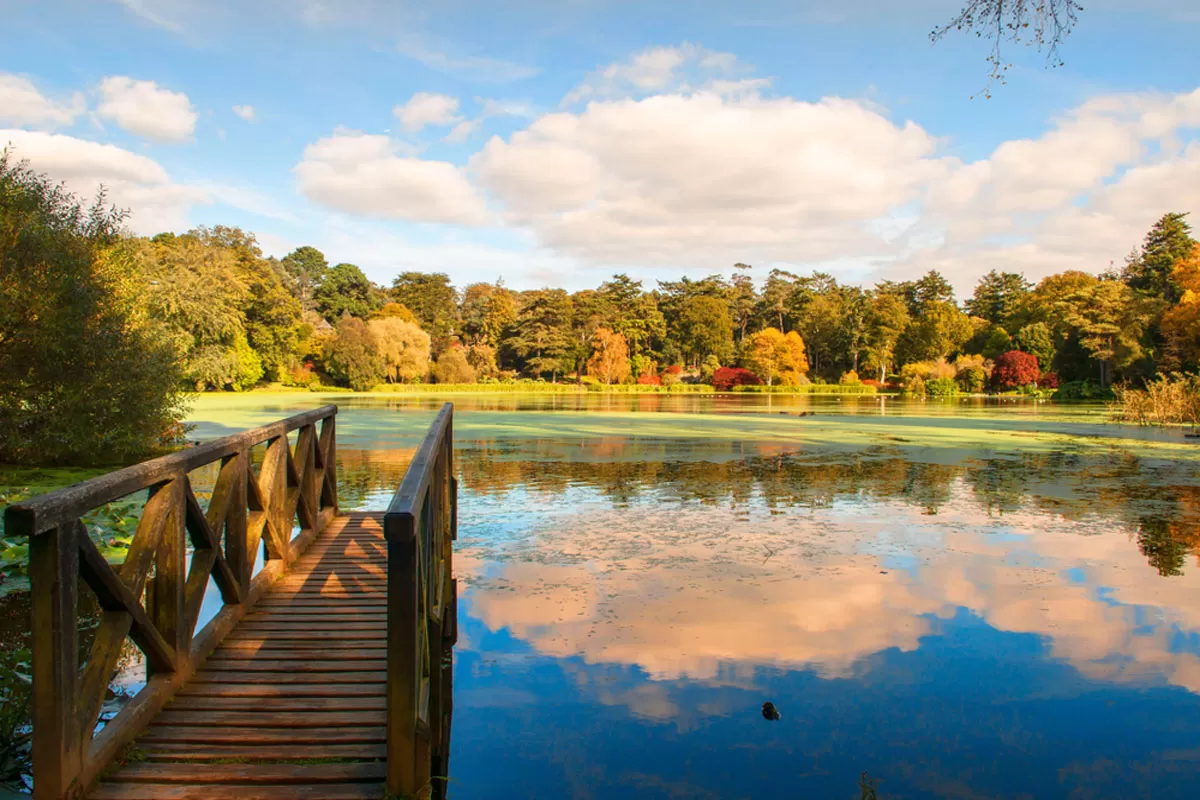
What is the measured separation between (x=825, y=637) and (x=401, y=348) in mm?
57343

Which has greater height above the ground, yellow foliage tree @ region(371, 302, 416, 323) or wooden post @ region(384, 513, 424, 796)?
yellow foliage tree @ region(371, 302, 416, 323)

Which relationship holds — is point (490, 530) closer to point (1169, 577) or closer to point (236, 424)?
point (1169, 577)

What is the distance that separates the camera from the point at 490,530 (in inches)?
381

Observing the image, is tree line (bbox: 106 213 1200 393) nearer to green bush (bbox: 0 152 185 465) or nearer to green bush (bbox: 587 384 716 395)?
green bush (bbox: 587 384 716 395)

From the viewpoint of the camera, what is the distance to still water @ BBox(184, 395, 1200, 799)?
13.8 ft

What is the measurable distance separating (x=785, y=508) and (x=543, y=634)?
5843 millimetres

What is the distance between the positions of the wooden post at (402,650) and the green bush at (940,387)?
6221 cm

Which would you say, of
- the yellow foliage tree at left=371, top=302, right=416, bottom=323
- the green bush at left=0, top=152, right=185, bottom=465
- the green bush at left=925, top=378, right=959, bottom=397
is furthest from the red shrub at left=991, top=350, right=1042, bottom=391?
the green bush at left=0, top=152, right=185, bottom=465

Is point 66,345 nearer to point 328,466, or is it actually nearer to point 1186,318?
point 328,466

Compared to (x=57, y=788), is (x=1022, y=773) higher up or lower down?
lower down

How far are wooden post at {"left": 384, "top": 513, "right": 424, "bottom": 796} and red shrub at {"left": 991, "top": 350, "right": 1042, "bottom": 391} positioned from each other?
2526 inches

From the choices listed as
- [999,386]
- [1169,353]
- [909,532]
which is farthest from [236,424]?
[999,386]

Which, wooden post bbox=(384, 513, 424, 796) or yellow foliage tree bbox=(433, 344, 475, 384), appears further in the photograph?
yellow foliage tree bbox=(433, 344, 475, 384)

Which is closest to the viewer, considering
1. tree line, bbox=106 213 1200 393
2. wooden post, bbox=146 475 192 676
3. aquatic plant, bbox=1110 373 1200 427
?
wooden post, bbox=146 475 192 676
